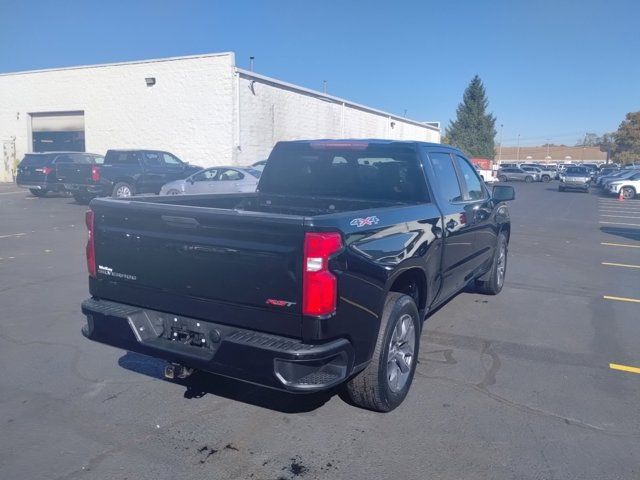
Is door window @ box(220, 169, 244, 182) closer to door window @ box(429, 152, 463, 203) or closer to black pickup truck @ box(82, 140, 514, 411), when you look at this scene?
door window @ box(429, 152, 463, 203)

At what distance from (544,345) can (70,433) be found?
4.43 meters

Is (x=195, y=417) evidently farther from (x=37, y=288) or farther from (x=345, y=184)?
(x=37, y=288)

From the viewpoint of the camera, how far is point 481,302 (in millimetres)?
7402

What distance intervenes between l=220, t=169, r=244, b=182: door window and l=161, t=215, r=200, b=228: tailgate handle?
14.0 m

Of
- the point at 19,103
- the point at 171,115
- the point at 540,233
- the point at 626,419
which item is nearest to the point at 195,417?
the point at 626,419

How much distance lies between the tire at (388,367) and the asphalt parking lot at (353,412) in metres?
0.14

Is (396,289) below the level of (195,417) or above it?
above

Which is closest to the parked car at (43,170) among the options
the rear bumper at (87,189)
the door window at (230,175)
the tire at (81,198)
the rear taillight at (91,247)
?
the tire at (81,198)

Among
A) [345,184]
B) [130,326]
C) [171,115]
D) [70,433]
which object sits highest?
[171,115]

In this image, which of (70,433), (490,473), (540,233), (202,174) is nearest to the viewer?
(490,473)

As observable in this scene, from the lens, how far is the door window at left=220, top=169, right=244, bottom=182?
1748cm

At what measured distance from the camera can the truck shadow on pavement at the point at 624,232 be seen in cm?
1501

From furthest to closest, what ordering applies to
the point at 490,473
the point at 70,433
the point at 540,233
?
1. the point at 540,233
2. the point at 70,433
3. the point at 490,473

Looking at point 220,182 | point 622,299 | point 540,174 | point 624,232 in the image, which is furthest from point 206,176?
point 540,174
